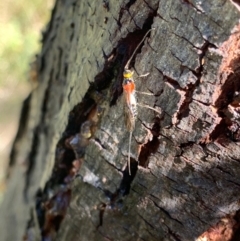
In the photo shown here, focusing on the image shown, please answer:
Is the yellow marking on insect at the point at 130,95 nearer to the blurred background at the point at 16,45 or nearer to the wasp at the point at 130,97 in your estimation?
the wasp at the point at 130,97

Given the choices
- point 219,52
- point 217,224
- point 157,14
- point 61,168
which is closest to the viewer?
point 219,52

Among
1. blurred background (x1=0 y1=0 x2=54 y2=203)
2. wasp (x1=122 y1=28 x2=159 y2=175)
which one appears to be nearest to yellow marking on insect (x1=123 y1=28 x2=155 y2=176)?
wasp (x1=122 y1=28 x2=159 y2=175)

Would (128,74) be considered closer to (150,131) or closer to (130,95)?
(130,95)

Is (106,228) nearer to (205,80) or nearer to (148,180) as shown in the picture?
(148,180)

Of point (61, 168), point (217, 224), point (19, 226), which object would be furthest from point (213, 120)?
point (19, 226)

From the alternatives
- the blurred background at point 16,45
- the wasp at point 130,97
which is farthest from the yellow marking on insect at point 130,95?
the blurred background at point 16,45
